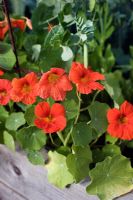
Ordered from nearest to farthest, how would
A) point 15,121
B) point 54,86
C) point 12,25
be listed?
point 54,86 < point 15,121 < point 12,25

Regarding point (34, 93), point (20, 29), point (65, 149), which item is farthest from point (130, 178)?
point (20, 29)

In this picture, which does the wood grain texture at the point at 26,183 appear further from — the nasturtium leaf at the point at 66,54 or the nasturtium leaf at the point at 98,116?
the nasturtium leaf at the point at 66,54

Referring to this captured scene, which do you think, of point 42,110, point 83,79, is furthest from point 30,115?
point 83,79

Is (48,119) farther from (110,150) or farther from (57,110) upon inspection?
(110,150)

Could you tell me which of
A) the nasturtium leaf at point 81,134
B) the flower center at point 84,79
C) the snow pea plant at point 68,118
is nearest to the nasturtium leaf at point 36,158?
the snow pea plant at point 68,118

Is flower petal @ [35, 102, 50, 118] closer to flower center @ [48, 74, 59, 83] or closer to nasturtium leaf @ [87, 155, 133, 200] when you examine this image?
flower center @ [48, 74, 59, 83]
